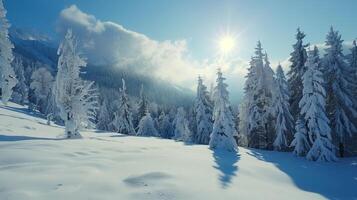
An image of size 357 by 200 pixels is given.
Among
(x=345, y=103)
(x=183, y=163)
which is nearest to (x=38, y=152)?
(x=183, y=163)

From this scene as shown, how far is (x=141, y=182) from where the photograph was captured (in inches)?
591

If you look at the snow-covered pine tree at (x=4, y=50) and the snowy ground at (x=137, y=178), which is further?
the snow-covered pine tree at (x=4, y=50)

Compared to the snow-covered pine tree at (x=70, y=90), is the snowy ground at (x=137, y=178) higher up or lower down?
lower down

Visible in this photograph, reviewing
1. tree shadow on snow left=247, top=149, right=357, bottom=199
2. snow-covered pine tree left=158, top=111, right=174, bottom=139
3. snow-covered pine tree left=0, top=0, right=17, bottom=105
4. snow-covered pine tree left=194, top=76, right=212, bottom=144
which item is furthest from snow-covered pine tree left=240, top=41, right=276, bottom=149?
snow-covered pine tree left=158, top=111, right=174, bottom=139

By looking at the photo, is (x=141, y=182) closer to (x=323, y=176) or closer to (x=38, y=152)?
(x=38, y=152)

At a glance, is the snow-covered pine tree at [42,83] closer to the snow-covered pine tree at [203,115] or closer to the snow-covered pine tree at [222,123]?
the snow-covered pine tree at [203,115]

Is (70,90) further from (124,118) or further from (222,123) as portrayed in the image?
(124,118)

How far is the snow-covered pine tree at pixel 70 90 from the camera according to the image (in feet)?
107

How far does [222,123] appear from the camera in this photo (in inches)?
1500

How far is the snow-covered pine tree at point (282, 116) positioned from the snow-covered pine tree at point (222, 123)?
7495 millimetres

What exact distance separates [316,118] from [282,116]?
8666mm

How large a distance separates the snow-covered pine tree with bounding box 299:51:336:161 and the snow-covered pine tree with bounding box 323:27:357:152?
418 cm

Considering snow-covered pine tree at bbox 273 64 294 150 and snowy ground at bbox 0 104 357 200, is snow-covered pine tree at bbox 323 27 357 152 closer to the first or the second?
snow-covered pine tree at bbox 273 64 294 150

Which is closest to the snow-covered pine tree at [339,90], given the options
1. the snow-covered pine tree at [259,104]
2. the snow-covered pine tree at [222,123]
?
the snow-covered pine tree at [259,104]
